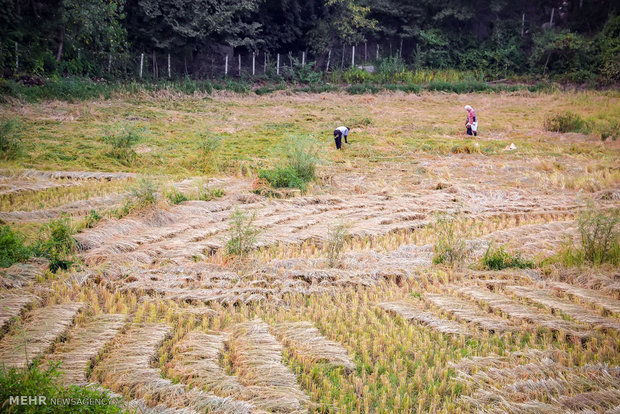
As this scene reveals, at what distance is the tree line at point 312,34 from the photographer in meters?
19.2

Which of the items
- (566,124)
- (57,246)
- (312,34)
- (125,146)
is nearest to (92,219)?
(57,246)

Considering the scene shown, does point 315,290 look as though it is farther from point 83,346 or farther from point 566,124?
point 566,124

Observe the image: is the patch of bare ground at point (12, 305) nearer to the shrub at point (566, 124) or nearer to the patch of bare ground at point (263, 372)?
the patch of bare ground at point (263, 372)

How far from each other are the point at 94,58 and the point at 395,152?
53.0 feet

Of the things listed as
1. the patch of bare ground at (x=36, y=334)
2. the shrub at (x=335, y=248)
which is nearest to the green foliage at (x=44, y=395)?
the patch of bare ground at (x=36, y=334)

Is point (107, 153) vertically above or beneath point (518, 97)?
beneath

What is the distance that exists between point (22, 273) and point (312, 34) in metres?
25.8

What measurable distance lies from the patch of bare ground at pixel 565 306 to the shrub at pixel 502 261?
2.04 feet

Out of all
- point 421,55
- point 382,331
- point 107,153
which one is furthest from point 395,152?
point 421,55

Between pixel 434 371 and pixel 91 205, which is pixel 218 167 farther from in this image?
pixel 434 371

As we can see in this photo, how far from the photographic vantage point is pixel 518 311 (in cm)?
419

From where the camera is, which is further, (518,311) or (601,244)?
(601,244)

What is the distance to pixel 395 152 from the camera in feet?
39.2

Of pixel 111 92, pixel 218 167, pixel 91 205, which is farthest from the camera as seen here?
pixel 111 92
